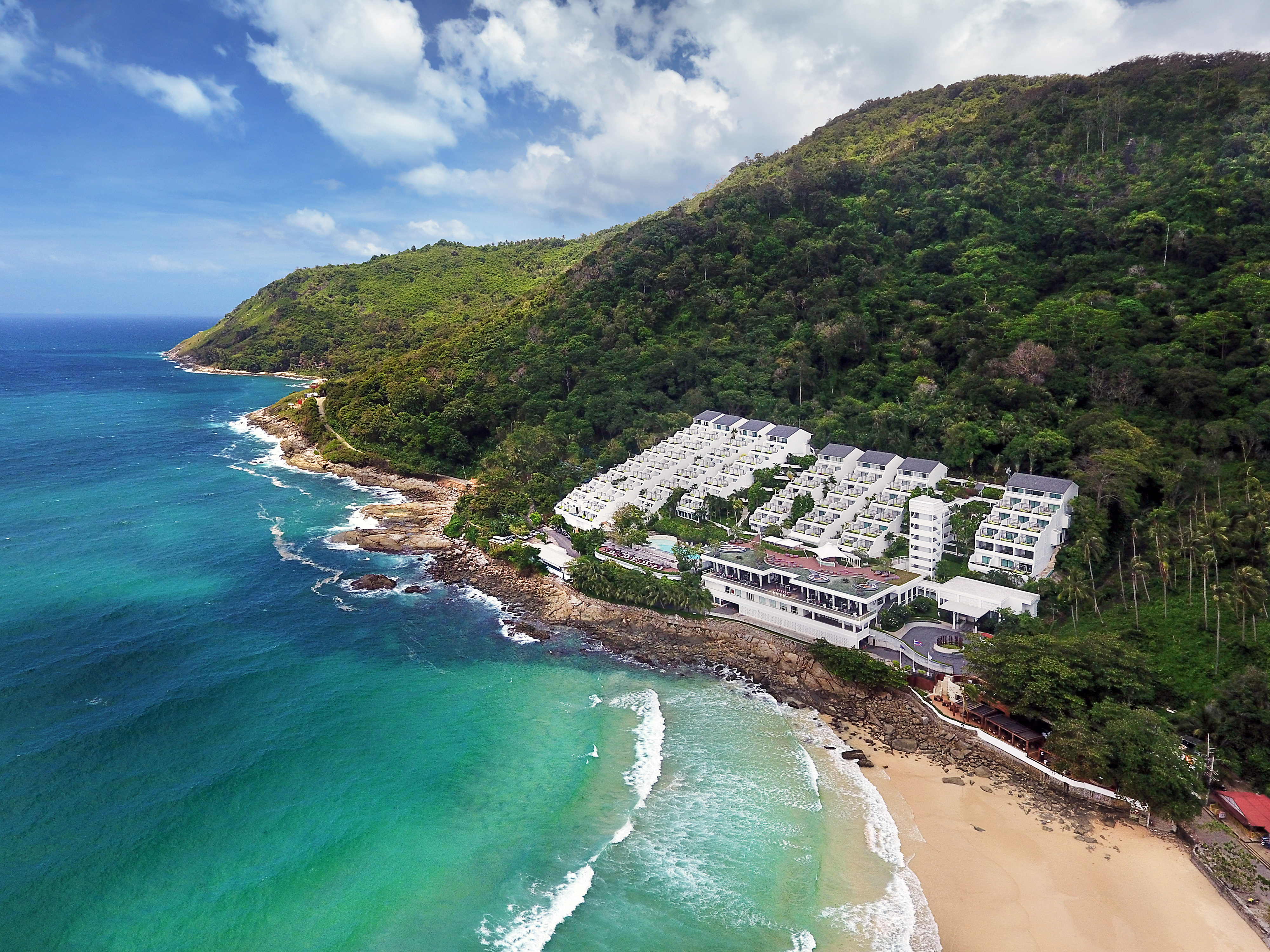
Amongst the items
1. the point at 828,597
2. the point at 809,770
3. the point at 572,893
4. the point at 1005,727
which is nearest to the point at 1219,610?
the point at 1005,727

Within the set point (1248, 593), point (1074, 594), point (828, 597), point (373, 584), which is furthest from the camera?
point (373, 584)

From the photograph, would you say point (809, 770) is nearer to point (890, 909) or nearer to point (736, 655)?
point (890, 909)

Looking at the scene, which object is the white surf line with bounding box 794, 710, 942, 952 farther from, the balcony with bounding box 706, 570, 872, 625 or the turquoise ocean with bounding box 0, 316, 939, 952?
the balcony with bounding box 706, 570, 872, 625

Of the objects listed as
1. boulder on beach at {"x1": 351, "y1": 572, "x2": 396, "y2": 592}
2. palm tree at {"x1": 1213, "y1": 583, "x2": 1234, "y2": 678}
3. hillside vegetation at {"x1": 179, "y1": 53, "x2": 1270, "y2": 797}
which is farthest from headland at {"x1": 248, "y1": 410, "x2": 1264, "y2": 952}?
boulder on beach at {"x1": 351, "y1": 572, "x2": 396, "y2": 592}

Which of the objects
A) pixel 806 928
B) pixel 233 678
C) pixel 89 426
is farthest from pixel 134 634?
pixel 89 426

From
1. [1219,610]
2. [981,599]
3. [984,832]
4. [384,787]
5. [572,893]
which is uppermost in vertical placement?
[1219,610]

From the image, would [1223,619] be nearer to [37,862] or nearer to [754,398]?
[754,398]
